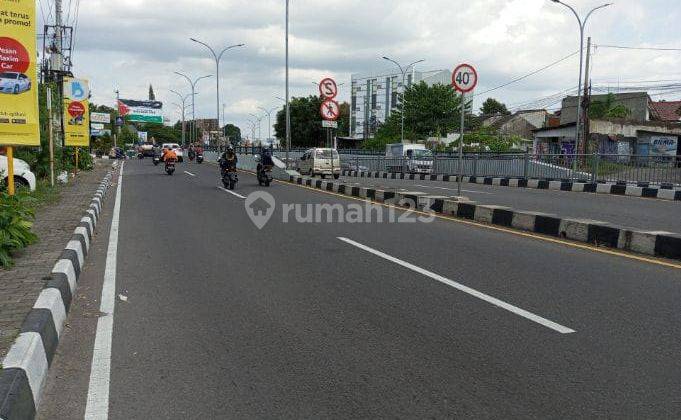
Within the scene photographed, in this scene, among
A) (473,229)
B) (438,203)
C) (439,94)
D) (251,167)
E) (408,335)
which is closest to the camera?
(408,335)

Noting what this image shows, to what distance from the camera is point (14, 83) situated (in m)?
9.92

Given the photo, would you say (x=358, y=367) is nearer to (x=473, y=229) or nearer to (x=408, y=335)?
(x=408, y=335)

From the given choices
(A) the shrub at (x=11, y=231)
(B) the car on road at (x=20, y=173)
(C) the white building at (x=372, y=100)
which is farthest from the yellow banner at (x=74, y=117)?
(C) the white building at (x=372, y=100)

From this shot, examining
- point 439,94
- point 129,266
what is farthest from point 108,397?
point 439,94

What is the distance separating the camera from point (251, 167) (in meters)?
35.8

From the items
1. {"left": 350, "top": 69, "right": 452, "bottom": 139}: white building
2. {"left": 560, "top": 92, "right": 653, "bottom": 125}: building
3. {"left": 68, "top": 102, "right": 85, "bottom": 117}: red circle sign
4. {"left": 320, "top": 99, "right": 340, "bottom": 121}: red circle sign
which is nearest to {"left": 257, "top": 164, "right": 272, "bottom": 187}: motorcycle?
{"left": 320, "top": 99, "right": 340, "bottom": 121}: red circle sign

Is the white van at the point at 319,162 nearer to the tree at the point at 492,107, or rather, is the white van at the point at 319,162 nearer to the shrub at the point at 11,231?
the shrub at the point at 11,231

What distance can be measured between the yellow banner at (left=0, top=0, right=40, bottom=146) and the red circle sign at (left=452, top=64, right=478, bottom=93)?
8.02m

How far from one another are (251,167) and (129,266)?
2876 centimetres

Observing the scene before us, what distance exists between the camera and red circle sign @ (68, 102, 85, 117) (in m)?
25.9

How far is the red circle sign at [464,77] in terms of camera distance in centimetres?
1281

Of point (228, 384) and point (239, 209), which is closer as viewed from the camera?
point (228, 384)

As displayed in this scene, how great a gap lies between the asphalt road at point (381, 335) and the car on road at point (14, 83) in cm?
390

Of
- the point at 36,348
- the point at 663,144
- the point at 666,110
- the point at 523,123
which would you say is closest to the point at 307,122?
the point at 523,123
